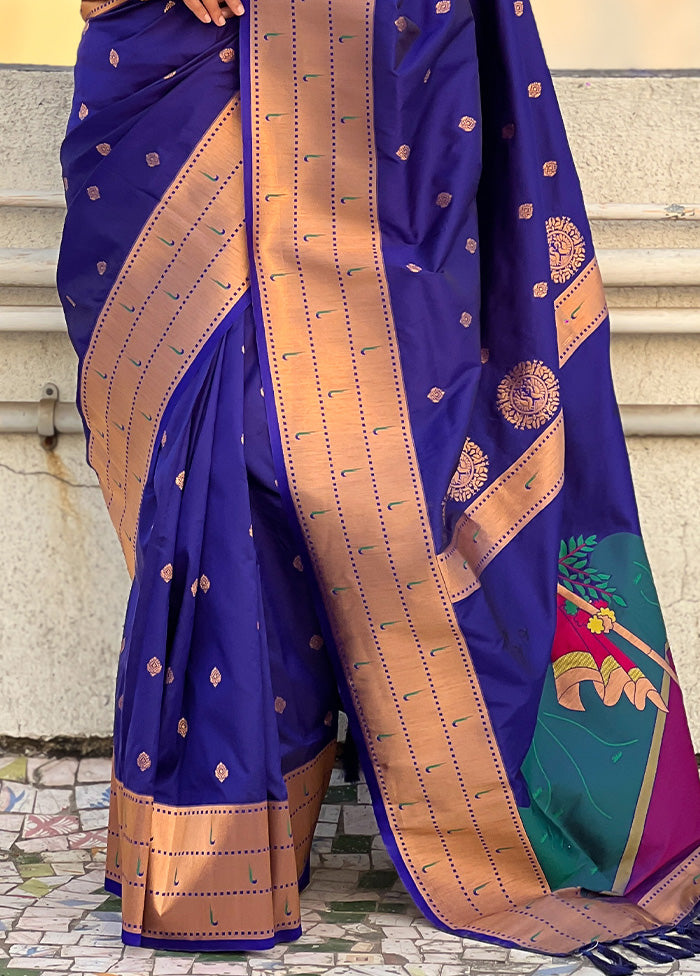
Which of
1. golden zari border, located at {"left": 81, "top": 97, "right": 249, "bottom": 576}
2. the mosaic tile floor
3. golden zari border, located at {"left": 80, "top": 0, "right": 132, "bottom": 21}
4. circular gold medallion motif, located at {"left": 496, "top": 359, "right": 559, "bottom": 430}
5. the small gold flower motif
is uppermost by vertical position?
golden zari border, located at {"left": 80, "top": 0, "right": 132, "bottom": 21}

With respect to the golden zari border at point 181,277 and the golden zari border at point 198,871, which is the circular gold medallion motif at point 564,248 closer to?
the golden zari border at point 181,277

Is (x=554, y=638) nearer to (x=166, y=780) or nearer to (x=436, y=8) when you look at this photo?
(x=166, y=780)

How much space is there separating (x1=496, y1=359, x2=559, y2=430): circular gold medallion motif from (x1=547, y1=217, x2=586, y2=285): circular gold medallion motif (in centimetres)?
12

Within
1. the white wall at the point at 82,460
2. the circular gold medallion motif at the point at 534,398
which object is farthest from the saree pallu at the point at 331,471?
the white wall at the point at 82,460

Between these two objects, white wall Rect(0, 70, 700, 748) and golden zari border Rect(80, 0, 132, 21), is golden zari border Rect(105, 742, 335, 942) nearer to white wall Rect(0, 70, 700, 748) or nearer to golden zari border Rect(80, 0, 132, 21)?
white wall Rect(0, 70, 700, 748)

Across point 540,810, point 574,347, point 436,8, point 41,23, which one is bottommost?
point 540,810

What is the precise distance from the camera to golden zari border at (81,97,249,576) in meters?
1.31

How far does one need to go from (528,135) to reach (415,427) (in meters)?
0.37

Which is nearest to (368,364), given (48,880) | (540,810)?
(540,810)

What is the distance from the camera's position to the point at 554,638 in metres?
1.43

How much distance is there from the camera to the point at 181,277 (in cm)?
132

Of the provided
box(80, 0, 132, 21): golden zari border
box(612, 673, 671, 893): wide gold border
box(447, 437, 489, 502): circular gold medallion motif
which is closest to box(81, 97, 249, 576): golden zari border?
box(80, 0, 132, 21): golden zari border

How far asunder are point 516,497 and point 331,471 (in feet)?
0.77

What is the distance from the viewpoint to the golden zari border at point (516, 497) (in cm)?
137
